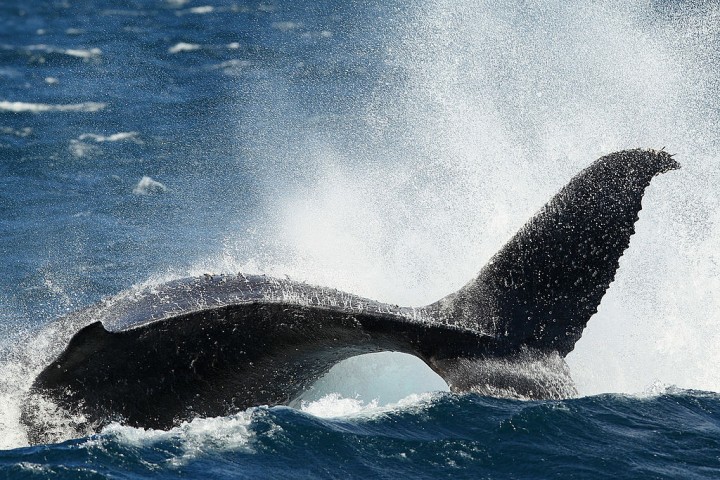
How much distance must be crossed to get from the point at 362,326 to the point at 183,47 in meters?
26.2

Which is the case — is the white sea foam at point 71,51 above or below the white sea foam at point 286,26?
below

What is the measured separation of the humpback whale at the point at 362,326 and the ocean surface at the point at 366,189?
389 millimetres

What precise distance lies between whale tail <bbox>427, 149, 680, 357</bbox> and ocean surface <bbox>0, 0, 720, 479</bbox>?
0.99m

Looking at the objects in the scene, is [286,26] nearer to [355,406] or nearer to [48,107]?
[48,107]

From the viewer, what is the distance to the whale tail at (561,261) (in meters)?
10.5

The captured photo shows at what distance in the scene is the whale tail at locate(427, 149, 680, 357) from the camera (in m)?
10.5

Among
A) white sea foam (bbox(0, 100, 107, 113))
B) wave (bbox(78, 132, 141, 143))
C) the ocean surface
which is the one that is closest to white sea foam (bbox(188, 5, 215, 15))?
the ocean surface

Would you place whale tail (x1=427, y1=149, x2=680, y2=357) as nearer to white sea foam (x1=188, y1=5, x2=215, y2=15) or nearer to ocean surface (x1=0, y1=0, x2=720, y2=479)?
ocean surface (x1=0, y1=0, x2=720, y2=479)

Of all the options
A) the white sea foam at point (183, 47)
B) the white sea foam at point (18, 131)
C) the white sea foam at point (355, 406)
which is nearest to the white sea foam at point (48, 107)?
the white sea foam at point (18, 131)

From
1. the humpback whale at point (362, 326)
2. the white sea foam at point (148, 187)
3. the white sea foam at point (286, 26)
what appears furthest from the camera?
the white sea foam at point (286, 26)

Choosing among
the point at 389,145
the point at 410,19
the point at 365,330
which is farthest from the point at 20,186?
the point at 365,330

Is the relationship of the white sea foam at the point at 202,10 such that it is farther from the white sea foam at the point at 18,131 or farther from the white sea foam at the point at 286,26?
the white sea foam at the point at 18,131

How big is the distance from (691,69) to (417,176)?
29.5 ft

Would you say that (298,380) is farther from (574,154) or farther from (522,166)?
(574,154)
